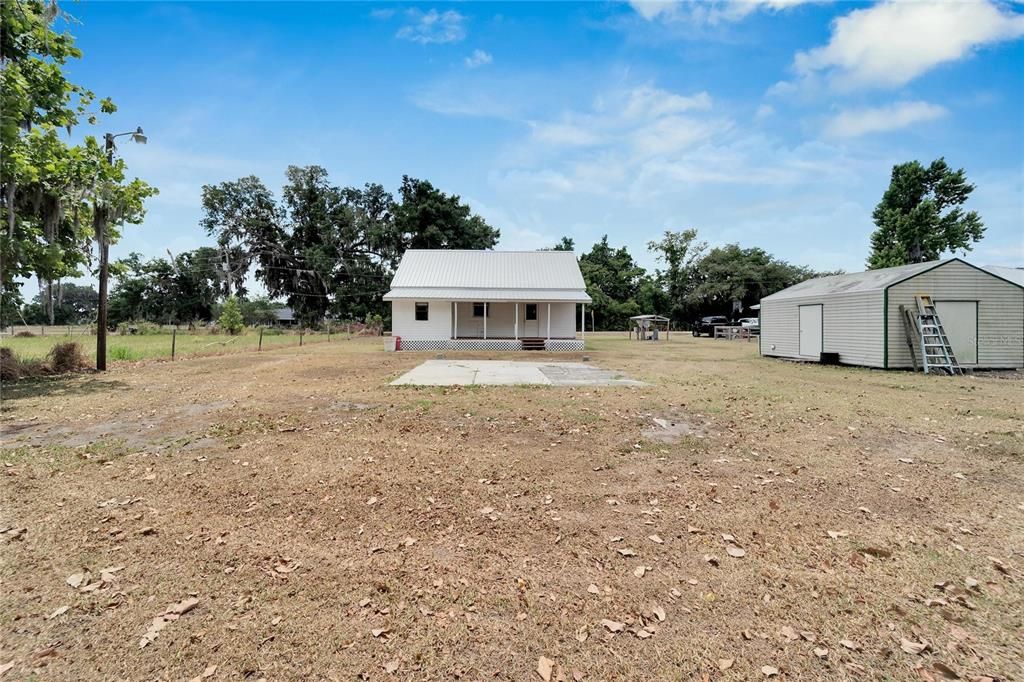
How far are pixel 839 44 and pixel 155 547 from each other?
1697cm

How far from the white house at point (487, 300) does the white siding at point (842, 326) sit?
8.48 meters

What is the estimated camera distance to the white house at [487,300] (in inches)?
880

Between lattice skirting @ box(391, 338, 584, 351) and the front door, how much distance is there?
2.13 m

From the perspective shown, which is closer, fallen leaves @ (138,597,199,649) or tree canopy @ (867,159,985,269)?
fallen leaves @ (138,597,199,649)

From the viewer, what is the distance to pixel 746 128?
17641 mm

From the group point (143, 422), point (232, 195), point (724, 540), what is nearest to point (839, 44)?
point (724, 540)

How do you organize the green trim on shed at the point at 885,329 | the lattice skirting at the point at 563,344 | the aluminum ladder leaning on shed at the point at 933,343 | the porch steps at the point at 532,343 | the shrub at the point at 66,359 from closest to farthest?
1. the shrub at the point at 66,359
2. the aluminum ladder leaning on shed at the point at 933,343
3. the green trim on shed at the point at 885,329
4. the porch steps at the point at 532,343
5. the lattice skirting at the point at 563,344

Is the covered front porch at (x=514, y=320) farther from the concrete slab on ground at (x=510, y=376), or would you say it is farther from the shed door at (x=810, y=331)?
the shed door at (x=810, y=331)

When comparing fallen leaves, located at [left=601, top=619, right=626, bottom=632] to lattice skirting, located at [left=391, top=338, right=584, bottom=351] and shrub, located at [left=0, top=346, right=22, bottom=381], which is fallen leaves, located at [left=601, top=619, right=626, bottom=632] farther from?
lattice skirting, located at [left=391, top=338, right=584, bottom=351]

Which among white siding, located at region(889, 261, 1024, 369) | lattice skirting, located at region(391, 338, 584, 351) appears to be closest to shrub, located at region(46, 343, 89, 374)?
lattice skirting, located at region(391, 338, 584, 351)

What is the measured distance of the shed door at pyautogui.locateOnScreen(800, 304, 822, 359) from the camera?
15.9 m

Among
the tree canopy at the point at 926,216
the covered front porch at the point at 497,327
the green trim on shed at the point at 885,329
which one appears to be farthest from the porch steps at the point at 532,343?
the tree canopy at the point at 926,216

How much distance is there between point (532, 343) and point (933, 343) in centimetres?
1444

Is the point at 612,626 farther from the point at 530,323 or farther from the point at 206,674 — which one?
the point at 530,323
